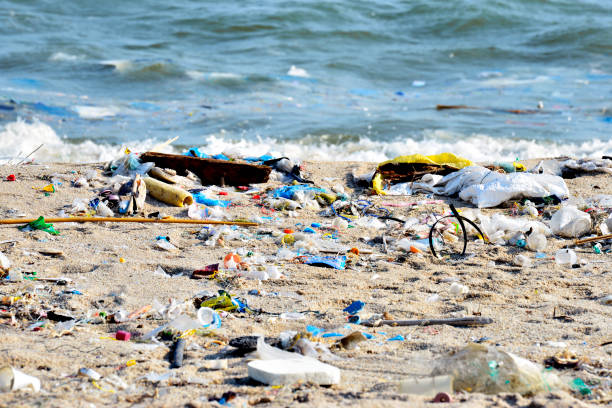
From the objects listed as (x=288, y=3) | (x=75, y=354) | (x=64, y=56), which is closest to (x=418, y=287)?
(x=75, y=354)

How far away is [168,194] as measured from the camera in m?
5.18

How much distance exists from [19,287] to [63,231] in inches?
44.2

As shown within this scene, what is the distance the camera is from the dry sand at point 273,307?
2.20m

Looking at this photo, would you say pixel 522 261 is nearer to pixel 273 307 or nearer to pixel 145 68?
pixel 273 307

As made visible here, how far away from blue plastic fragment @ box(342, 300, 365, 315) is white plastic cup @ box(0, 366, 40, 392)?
4.88 ft

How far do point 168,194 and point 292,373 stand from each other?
3.16m

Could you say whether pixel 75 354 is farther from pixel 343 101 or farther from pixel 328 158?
pixel 343 101

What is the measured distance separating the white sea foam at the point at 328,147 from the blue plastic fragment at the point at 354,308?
5253 millimetres

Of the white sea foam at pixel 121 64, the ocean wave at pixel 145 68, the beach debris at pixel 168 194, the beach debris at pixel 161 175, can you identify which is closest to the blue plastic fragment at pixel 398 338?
the beach debris at pixel 168 194

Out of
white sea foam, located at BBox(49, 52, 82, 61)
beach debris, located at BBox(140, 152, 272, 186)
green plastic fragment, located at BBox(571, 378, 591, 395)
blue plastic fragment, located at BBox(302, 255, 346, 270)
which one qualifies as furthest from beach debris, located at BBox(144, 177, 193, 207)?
white sea foam, located at BBox(49, 52, 82, 61)

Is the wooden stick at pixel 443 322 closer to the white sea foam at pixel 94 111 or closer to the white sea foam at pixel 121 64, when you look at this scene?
the white sea foam at pixel 94 111

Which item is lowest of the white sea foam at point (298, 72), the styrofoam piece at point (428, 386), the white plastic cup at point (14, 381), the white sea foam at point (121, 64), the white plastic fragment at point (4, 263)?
the white plastic fragment at point (4, 263)

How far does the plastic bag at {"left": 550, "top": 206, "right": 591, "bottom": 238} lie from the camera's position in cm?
462

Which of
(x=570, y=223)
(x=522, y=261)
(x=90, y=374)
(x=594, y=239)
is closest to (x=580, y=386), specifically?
(x=90, y=374)
